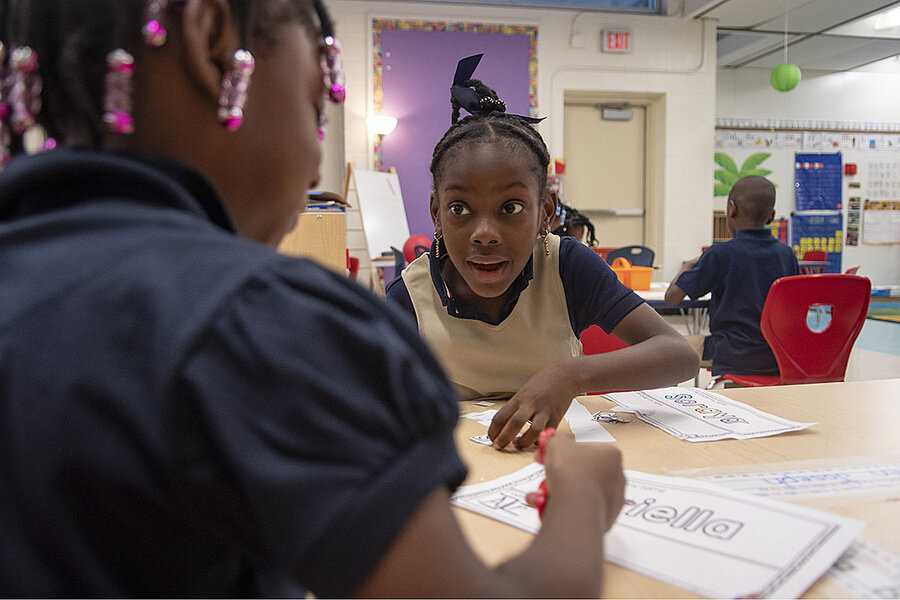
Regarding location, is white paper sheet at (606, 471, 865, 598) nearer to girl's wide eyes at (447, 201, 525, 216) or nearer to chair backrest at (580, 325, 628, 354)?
girl's wide eyes at (447, 201, 525, 216)

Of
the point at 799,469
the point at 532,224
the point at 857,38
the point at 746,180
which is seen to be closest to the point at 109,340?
the point at 799,469

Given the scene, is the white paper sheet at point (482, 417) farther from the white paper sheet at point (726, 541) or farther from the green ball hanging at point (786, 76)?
the green ball hanging at point (786, 76)

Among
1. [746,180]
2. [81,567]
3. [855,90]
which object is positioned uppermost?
[855,90]

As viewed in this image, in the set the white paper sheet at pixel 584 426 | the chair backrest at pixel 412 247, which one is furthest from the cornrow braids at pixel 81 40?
the chair backrest at pixel 412 247

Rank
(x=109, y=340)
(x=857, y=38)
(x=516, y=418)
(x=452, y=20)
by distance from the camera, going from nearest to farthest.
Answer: (x=109, y=340) → (x=516, y=418) → (x=452, y=20) → (x=857, y=38)

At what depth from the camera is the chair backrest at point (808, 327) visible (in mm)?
2107

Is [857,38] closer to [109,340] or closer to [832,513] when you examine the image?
[832,513]

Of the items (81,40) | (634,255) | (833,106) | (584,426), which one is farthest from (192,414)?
(833,106)

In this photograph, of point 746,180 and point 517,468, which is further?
point 746,180

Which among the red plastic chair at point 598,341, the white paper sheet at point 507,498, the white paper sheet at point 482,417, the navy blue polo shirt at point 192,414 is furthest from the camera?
the red plastic chair at point 598,341

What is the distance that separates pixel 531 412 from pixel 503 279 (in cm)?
47

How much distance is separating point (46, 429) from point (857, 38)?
333 inches

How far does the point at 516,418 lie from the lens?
90 centimetres

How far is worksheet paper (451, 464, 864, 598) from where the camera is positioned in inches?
20.6
